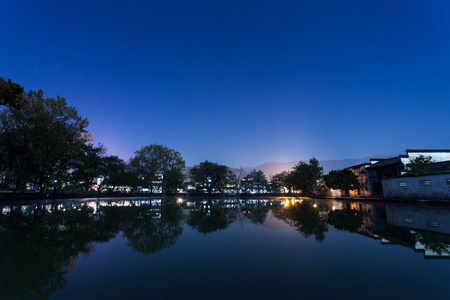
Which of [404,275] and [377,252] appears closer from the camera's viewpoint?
[404,275]

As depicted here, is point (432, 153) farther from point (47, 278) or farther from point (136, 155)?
point (136, 155)

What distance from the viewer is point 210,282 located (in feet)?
15.3

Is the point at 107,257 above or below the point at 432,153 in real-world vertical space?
below

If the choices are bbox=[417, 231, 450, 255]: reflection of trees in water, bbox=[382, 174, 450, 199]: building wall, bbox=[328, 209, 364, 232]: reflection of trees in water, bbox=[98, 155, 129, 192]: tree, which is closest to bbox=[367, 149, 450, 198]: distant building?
bbox=[382, 174, 450, 199]: building wall

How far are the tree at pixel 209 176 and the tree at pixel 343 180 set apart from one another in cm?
2617

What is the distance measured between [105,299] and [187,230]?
7092mm

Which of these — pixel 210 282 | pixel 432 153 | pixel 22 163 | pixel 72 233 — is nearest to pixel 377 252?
pixel 210 282

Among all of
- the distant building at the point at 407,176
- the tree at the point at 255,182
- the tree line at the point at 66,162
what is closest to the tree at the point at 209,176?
the tree line at the point at 66,162

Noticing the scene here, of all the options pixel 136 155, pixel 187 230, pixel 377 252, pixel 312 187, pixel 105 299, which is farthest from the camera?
pixel 136 155

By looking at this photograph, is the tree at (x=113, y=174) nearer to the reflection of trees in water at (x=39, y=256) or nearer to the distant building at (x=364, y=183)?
the reflection of trees in water at (x=39, y=256)

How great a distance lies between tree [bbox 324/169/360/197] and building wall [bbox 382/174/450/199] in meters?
7.16

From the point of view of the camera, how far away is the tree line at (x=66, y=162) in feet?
89.5

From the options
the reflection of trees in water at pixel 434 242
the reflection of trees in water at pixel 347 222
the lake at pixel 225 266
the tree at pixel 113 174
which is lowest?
the reflection of trees in water at pixel 347 222

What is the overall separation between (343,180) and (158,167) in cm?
4439
